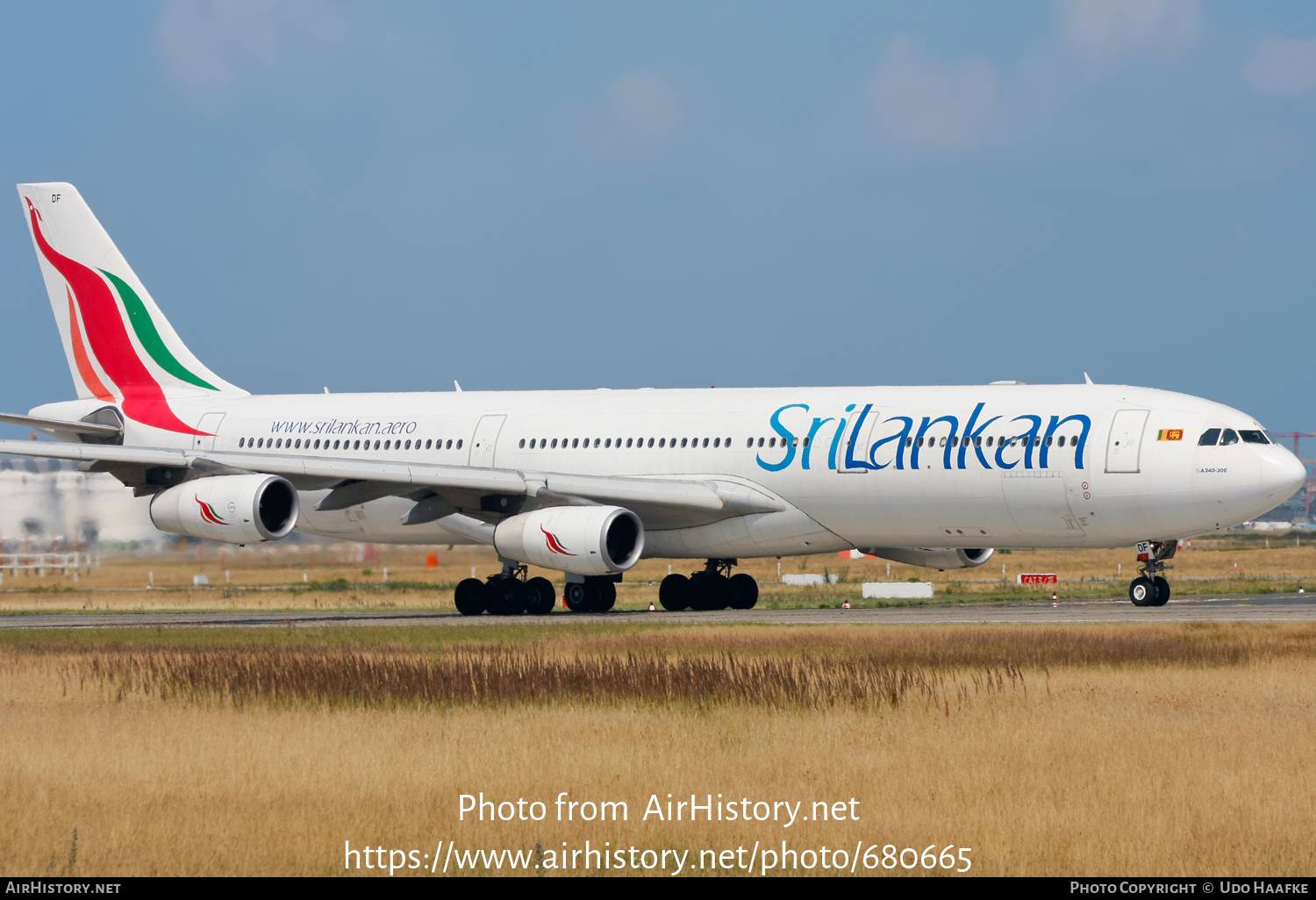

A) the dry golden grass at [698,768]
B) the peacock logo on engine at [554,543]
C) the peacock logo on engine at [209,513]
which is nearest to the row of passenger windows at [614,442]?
the peacock logo on engine at [554,543]

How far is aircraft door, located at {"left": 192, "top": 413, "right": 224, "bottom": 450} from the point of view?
37594mm

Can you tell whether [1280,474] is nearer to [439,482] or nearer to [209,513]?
[439,482]

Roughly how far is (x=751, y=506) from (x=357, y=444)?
9.30 m

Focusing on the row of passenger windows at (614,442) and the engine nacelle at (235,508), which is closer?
the engine nacelle at (235,508)

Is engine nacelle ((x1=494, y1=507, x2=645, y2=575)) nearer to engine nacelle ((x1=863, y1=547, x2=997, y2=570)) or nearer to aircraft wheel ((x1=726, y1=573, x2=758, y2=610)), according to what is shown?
aircraft wheel ((x1=726, y1=573, x2=758, y2=610))

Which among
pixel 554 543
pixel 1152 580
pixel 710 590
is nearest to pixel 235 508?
pixel 554 543

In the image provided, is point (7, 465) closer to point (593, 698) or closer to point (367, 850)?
point (593, 698)

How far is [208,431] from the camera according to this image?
124 feet

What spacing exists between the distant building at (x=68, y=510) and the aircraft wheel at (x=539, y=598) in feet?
37.6

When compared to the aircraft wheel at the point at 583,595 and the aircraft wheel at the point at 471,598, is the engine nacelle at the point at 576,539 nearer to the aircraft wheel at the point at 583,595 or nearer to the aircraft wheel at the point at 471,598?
the aircraft wheel at the point at 471,598

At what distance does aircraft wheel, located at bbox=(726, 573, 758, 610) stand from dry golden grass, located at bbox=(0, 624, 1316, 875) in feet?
48.7

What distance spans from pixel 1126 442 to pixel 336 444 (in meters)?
16.5

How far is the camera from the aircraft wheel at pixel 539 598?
32906mm

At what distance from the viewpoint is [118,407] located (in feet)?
127
